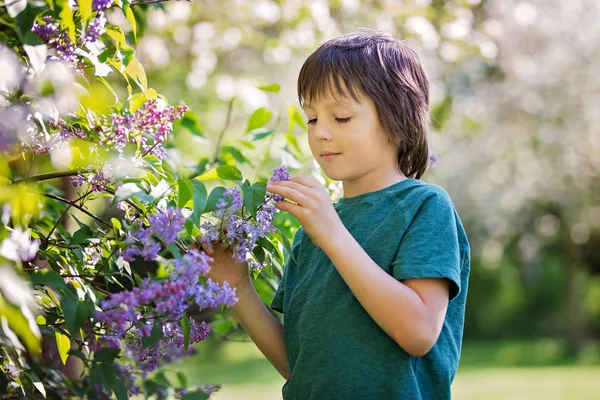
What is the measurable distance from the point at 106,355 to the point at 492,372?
39.8 feet

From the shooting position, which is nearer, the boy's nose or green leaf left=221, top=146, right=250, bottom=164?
the boy's nose

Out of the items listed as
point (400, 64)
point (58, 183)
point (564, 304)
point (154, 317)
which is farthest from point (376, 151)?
point (564, 304)

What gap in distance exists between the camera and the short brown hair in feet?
5.99

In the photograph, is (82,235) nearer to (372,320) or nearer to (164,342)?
(164,342)

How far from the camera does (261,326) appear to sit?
1.97 metres

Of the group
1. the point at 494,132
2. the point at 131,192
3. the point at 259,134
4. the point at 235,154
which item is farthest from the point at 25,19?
the point at 494,132

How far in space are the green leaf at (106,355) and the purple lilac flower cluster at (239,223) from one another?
0.29m

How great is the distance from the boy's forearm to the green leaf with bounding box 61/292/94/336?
0.57 m

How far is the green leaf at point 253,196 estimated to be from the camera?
1496mm

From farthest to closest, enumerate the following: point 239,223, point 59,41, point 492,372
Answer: point 492,372 < point 239,223 < point 59,41

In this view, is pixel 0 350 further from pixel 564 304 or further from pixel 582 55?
pixel 564 304

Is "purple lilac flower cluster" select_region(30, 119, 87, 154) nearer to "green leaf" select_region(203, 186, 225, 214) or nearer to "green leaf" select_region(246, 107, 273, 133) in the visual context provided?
"green leaf" select_region(203, 186, 225, 214)

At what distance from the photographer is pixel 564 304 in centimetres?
1830

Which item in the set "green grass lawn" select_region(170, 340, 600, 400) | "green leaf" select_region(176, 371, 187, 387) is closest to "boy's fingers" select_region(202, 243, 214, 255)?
"green leaf" select_region(176, 371, 187, 387)
